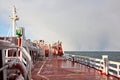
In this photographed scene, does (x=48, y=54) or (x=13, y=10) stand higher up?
(x=13, y=10)

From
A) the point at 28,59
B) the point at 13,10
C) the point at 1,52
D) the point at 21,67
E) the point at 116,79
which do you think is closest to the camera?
the point at 1,52

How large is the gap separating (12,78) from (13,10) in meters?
24.1

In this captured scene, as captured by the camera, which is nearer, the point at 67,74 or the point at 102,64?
the point at 67,74

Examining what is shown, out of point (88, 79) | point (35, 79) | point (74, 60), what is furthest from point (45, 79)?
point (74, 60)

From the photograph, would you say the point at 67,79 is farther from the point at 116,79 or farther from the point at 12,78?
the point at 12,78

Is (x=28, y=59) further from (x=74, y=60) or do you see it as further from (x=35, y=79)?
(x=74, y=60)

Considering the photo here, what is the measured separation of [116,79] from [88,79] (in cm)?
189

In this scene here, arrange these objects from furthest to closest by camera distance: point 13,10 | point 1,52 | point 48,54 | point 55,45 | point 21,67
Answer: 1. point 55,45
2. point 48,54
3. point 13,10
4. point 21,67
5. point 1,52

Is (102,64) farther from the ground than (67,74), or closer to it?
farther from the ground

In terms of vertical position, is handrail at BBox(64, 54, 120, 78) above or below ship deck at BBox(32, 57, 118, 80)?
above

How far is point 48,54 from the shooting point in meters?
63.8

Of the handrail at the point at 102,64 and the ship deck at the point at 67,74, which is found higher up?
the handrail at the point at 102,64

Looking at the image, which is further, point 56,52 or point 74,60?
point 56,52

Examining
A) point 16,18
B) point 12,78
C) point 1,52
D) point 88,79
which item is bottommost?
point 88,79
